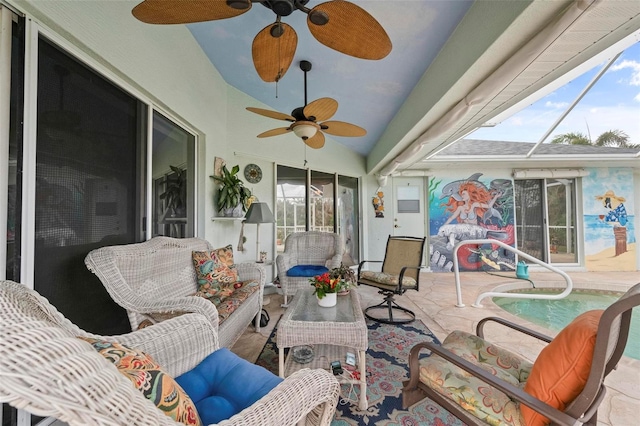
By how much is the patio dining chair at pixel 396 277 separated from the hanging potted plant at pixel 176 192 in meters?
2.37

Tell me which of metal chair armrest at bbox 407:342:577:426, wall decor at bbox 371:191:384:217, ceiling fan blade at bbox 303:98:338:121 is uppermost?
ceiling fan blade at bbox 303:98:338:121

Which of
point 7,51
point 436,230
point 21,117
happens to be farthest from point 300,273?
point 436,230

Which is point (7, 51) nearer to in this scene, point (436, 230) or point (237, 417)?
point (237, 417)

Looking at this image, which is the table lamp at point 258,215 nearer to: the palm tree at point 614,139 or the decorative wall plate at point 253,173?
the decorative wall plate at point 253,173

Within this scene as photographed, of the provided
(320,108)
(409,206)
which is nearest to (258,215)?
(320,108)

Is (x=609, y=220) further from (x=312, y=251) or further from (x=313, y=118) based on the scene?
(x=313, y=118)

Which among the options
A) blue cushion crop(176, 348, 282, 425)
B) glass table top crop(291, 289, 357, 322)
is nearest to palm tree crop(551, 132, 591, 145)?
glass table top crop(291, 289, 357, 322)

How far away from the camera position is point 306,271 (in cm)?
344

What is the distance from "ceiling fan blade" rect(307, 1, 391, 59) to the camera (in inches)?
50.3

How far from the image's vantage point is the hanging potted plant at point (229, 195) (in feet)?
11.6

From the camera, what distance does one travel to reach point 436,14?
6.03 ft

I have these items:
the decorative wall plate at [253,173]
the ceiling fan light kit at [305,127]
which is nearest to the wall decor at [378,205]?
the decorative wall plate at [253,173]

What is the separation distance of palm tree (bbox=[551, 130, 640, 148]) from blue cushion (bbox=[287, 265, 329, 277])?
5.01 metres

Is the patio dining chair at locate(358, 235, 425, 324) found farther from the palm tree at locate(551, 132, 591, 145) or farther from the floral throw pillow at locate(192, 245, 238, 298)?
the palm tree at locate(551, 132, 591, 145)
